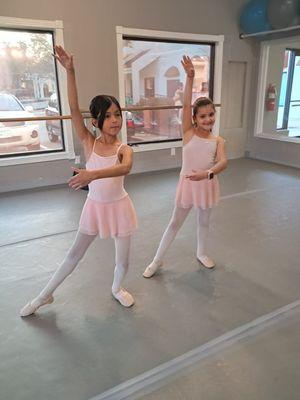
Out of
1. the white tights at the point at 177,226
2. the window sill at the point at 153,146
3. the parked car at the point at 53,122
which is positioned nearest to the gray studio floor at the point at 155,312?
the white tights at the point at 177,226

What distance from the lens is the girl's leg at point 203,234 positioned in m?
2.40

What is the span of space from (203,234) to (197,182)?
46 centimetres

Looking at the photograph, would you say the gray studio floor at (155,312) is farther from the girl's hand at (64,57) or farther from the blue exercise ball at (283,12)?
the blue exercise ball at (283,12)

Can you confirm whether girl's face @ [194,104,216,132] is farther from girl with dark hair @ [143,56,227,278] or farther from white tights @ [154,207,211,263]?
white tights @ [154,207,211,263]

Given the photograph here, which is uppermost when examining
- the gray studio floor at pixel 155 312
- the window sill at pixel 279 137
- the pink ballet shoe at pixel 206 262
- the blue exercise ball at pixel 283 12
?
the blue exercise ball at pixel 283 12

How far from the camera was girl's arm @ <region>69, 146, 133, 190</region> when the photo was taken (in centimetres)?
143

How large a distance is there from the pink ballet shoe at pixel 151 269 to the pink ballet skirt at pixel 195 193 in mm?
489

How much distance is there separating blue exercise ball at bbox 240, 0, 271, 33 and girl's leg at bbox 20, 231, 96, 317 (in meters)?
5.28

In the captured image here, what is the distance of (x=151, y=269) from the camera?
243cm

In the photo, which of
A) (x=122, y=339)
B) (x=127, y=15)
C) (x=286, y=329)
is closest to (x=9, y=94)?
(x=127, y=15)

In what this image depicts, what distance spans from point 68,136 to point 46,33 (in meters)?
1.37

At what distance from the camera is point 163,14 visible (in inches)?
201

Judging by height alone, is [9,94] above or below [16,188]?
above

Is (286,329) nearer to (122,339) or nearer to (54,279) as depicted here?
(122,339)
